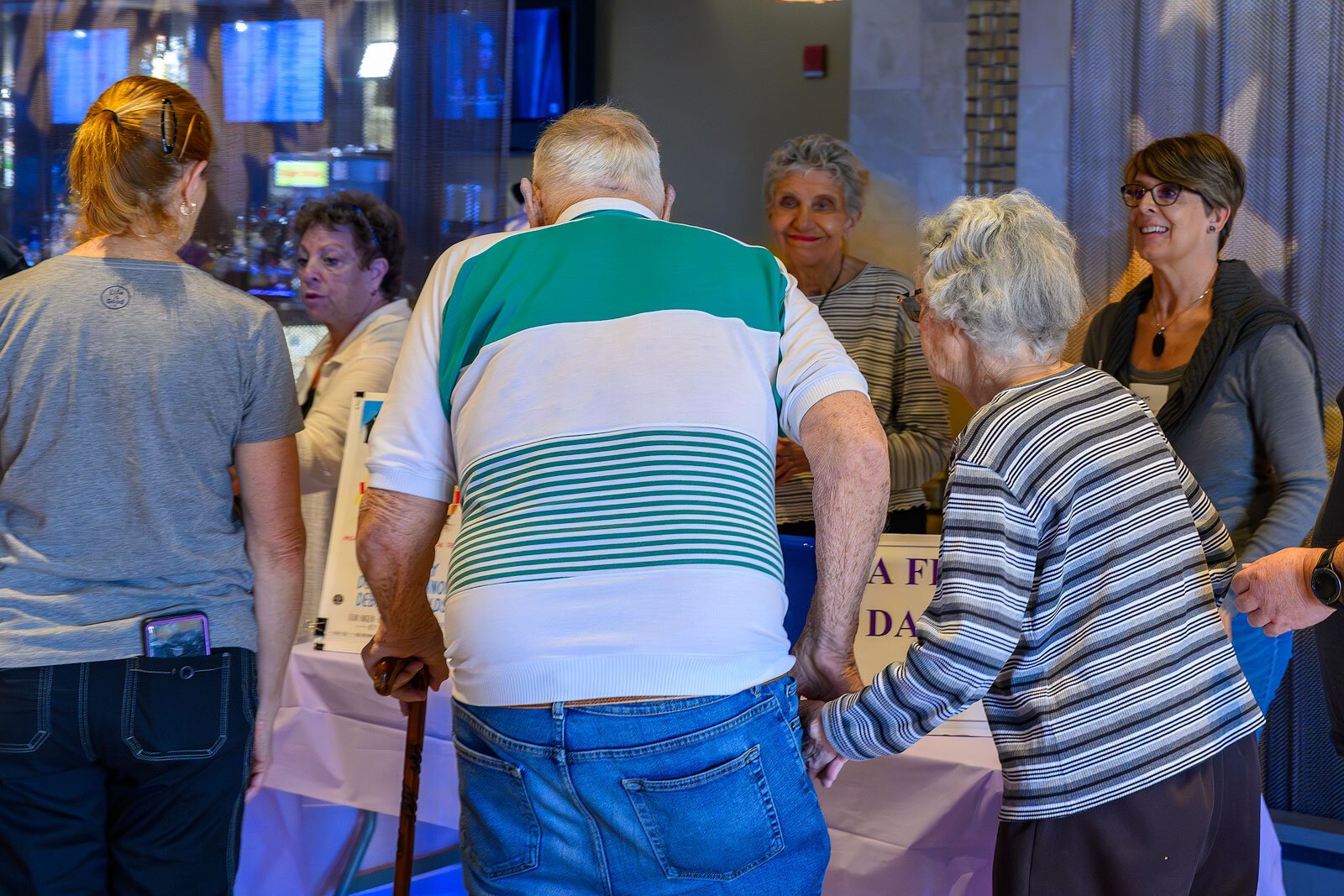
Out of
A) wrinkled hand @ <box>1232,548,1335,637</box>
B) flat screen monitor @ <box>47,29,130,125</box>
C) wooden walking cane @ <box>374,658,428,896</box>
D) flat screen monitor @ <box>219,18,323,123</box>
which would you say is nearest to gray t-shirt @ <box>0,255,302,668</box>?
wooden walking cane @ <box>374,658,428,896</box>

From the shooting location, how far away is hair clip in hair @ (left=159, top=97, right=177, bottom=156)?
5.63 ft

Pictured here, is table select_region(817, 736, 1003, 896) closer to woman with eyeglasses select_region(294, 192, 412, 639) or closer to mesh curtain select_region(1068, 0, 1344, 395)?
woman with eyeglasses select_region(294, 192, 412, 639)

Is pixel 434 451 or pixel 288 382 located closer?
pixel 434 451

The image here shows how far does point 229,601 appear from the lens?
70.2 inches

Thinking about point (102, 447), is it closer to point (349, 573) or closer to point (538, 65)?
point (349, 573)

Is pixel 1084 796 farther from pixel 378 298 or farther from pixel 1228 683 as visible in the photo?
pixel 378 298

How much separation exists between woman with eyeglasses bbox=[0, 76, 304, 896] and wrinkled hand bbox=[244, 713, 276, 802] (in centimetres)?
15

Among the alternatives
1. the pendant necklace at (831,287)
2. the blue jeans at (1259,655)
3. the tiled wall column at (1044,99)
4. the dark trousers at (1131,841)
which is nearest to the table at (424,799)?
the dark trousers at (1131,841)

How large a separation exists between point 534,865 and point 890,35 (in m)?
3.61

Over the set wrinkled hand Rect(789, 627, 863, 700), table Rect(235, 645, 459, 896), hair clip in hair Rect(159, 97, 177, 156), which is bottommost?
table Rect(235, 645, 459, 896)

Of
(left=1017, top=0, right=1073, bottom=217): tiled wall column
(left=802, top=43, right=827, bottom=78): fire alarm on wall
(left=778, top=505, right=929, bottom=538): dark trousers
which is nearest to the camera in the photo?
(left=778, top=505, right=929, bottom=538): dark trousers

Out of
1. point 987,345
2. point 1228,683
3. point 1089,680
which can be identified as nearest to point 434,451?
point 987,345

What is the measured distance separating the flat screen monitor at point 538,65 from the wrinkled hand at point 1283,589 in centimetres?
506

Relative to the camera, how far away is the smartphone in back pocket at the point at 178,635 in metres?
1.68
